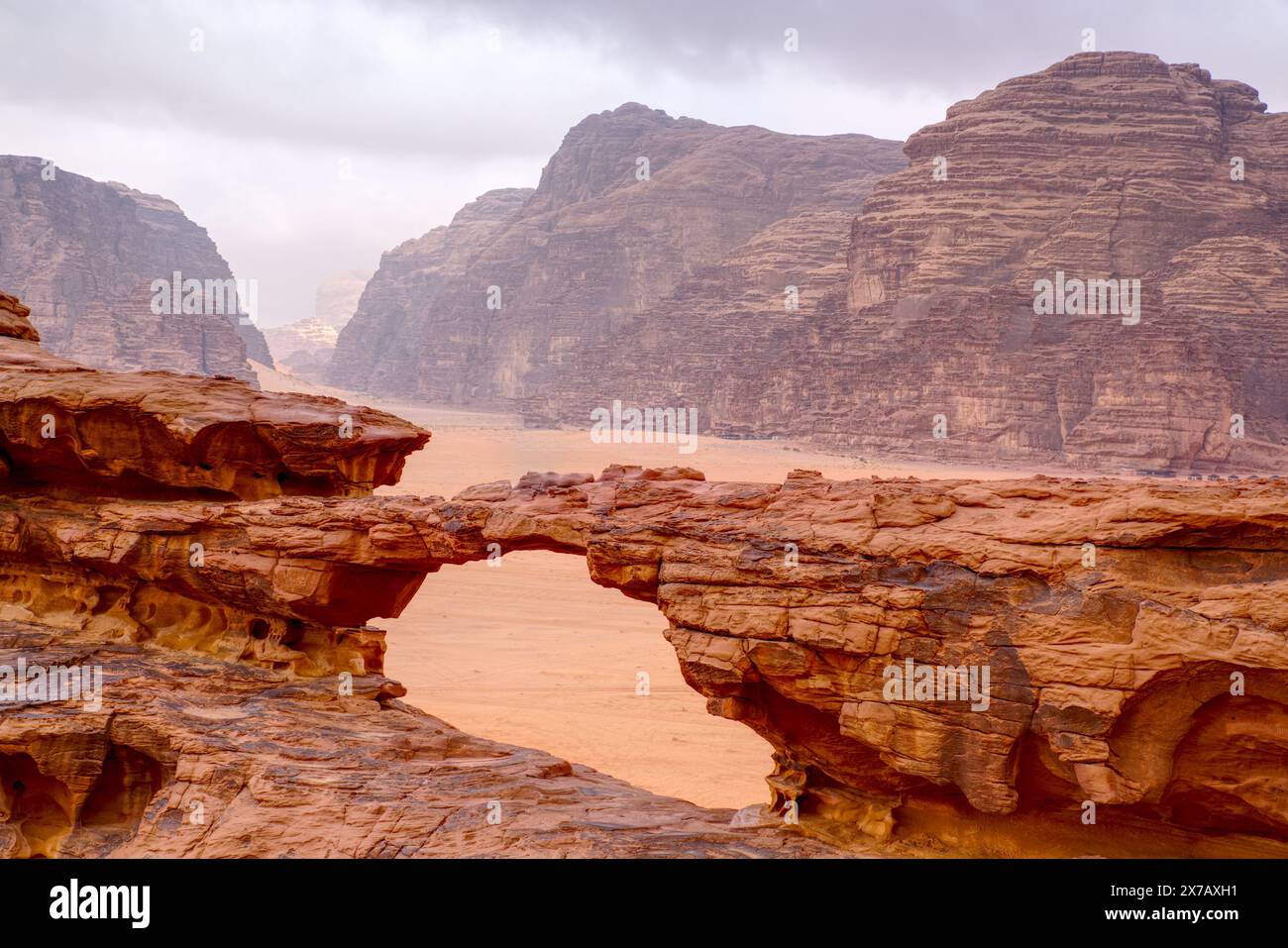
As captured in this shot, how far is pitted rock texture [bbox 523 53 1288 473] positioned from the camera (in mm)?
58344

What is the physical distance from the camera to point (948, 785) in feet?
23.3

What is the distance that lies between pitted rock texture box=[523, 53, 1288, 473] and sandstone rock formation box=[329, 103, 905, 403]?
1817 cm

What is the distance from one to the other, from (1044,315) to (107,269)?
94149 mm

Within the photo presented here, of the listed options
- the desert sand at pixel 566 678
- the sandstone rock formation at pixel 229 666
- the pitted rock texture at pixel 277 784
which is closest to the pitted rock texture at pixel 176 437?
the sandstone rock formation at pixel 229 666

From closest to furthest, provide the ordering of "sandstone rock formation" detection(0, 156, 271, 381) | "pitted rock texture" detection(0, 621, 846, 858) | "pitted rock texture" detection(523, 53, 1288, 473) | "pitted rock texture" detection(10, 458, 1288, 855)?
"pitted rock texture" detection(10, 458, 1288, 855) < "pitted rock texture" detection(0, 621, 846, 858) < "pitted rock texture" detection(523, 53, 1288, 473) < "sandstone rock formation" detection(0, 156, 271, 381)

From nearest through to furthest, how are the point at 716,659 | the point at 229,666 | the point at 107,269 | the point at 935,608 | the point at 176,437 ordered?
the point at 935,608, the point at 716,659, the point at 176,437, the point at 229,666, the point at 107,269

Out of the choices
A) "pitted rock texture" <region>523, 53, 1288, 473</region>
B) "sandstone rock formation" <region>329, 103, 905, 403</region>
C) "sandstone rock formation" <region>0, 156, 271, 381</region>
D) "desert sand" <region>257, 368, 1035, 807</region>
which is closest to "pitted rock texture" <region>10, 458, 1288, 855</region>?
"desert sand" <region>257, 368, 1035, 807</region>

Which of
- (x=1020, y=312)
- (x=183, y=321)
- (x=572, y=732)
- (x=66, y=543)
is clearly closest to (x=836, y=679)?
(x=66, y=543)

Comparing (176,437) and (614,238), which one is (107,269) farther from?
(176,437)

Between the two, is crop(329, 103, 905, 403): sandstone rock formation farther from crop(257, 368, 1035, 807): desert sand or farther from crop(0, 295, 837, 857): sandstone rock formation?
crop(0, 295, 837, 857): sandstone rock formation

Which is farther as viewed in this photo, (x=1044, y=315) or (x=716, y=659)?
(x=1044, y=315)

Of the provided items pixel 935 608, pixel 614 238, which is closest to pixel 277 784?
pixel 935 608

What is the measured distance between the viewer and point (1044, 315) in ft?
218
